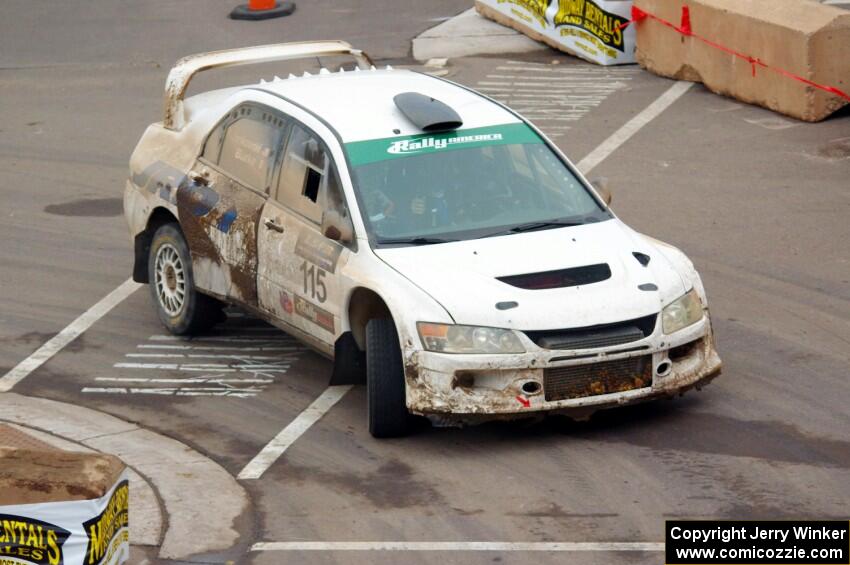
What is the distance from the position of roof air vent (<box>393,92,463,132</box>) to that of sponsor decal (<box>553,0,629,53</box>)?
9796 mm

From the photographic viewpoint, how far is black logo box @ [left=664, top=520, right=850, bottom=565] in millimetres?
7070

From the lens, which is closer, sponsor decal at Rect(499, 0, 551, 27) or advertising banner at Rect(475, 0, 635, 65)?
advertising banner at Rect(475, 0, 635, 65)

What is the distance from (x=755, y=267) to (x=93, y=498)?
707 centimetres

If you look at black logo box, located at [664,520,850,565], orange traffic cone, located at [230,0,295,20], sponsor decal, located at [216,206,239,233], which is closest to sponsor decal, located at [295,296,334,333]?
sponsor decal, located at [216,206,239,233]

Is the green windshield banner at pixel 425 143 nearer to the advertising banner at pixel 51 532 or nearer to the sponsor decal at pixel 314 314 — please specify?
the sponsor decal at pixel 314 314

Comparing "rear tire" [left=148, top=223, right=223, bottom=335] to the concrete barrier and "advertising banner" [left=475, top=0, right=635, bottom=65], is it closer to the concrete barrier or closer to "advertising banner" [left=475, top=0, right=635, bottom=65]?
the concrete barrier

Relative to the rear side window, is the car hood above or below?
below

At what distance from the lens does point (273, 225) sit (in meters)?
9.90

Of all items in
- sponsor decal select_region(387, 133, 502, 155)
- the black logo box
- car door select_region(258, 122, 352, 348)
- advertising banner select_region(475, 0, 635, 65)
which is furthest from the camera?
advertising banner select_region(475, 0, 635, 65)

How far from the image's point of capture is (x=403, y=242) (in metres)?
9.17

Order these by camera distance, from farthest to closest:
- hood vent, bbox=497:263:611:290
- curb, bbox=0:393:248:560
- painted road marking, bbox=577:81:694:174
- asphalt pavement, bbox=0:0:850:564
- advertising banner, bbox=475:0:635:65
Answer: advertising banner, bbox=475:0:635:65
painted road marking, bbox=577:81:694:174
hood vent, bbox=497:263:611:290
asphalt pavement, bbox=0:0:850:564
curb, bbox=0:393:248:560

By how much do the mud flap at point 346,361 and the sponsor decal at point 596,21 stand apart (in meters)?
11.0

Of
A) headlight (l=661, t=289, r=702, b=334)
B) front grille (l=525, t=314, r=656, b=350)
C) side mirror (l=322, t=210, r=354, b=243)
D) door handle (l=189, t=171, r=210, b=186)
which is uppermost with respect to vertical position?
side mirror (l=322, t=210, r=354, b=243)

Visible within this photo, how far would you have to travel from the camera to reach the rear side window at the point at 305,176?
9.64m
